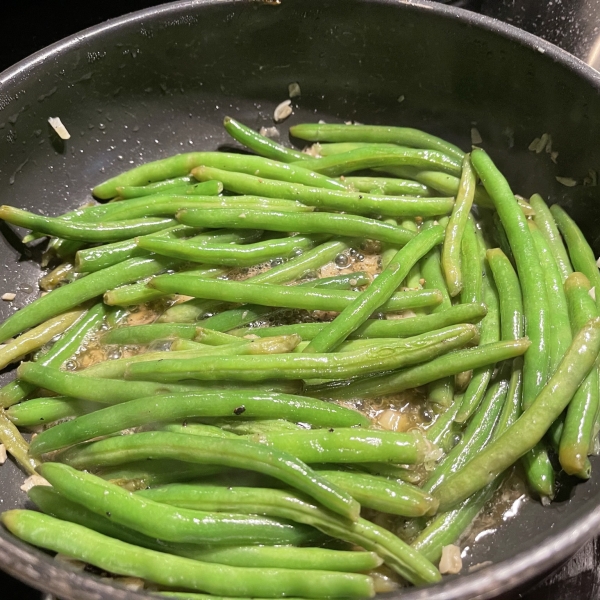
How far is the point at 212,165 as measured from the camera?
8.63 feet

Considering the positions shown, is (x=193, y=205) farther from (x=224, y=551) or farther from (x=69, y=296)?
(x=224, y=551)

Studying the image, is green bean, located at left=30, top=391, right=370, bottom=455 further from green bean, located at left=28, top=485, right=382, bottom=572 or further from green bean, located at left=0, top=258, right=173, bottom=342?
green bean, located at left=0, top=258, right=173, bottom=342

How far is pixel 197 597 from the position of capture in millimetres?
1531

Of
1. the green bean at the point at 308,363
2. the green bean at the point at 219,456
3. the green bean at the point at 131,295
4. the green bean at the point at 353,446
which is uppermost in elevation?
the green bean at the point at 131,295

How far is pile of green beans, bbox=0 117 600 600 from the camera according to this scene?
1.63m

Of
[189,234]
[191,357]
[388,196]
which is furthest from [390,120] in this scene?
[191,357]

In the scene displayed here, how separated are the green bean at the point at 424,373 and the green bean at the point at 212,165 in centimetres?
99

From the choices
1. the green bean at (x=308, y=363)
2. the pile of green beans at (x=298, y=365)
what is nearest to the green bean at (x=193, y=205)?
the pile of green beans at (x=298, y=365)

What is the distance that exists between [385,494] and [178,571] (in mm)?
669

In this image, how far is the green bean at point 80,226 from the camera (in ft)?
7.77

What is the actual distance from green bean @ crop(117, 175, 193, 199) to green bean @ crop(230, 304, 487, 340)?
0.98 m

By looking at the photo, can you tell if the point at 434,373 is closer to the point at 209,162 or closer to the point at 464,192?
the point at 464,192

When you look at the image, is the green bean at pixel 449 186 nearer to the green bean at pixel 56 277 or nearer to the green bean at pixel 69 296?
the green bean at pixel 69 296

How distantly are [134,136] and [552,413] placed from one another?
2.46 m
